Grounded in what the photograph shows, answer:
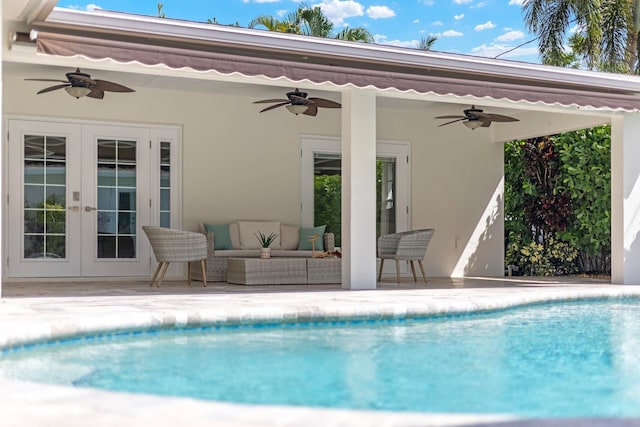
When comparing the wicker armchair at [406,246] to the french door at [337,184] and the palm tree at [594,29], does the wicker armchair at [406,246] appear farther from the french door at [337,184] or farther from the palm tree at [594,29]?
the palm tree at [594,29]

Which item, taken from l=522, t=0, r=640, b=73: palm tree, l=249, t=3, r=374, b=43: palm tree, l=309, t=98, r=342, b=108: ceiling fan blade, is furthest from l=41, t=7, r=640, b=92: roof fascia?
l=249, t=3, r=374, b=43: palm tree

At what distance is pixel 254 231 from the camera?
1164cm

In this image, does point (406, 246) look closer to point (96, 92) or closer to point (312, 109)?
point (312, 109)

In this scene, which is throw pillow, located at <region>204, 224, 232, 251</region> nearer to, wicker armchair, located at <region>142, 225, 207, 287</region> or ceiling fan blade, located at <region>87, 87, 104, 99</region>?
wicker armchair, located at <region>142, 225, 207, 287</region>

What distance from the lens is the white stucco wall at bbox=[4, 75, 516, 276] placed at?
11.2 m

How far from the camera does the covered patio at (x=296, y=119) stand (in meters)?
7.73

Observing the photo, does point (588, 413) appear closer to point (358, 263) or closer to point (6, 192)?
point (358, 263)

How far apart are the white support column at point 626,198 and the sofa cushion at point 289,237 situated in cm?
440

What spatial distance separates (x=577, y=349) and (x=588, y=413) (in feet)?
6.81

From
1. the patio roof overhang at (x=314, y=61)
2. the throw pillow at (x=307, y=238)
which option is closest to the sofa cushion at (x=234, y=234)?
the throw pillow at (x=307, y=238)

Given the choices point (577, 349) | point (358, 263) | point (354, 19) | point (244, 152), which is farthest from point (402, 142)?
point (354, 19)

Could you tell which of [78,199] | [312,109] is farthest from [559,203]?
[78,199]

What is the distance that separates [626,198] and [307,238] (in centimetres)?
439

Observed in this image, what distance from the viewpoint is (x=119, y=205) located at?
441 inches
